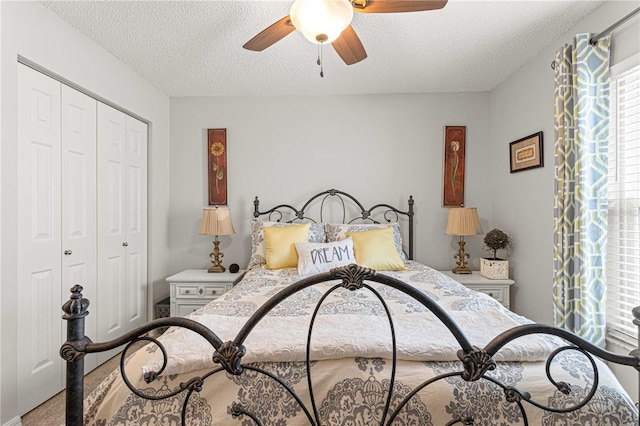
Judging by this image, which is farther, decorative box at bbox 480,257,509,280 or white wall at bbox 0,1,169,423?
decorative box at bbox 480,257,509,280

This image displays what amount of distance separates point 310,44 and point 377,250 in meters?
1.67

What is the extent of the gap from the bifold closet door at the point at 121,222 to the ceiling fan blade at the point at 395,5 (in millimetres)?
2176

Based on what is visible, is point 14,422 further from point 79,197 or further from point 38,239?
point 79,197

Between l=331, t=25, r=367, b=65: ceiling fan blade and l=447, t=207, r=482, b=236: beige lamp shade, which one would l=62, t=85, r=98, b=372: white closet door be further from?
l=447, t=207, r=482, b=236: beige lamp shade

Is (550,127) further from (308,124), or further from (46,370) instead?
(46,370)

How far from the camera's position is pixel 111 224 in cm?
279

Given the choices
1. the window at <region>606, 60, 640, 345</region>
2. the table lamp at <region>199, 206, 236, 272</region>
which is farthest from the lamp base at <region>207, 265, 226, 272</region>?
the window at <region>606, 60, 640, 345</region>

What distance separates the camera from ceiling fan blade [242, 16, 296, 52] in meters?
1.80

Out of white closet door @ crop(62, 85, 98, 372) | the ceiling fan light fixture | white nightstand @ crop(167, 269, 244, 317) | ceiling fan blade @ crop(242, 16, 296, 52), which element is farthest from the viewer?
white nightstand @ crop(167, 269, 244, 317)

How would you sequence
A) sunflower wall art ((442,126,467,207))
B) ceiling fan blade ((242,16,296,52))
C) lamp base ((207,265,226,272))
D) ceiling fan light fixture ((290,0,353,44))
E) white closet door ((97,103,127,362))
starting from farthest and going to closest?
sunflower wall art ((442,126,467,207)) < lamp base ((207,265,226,272)) < white closet door ((97,103,127,362)) < ceiling fan blade ((242,16,296,52)) < ceiling fan light fixture ((290,0,353,44))

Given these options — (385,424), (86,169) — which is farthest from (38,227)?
(385,424)

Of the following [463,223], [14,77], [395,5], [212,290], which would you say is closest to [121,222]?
[212,290]

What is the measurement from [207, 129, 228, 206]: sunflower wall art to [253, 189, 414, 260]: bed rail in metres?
0.38

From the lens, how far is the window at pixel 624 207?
190cm
